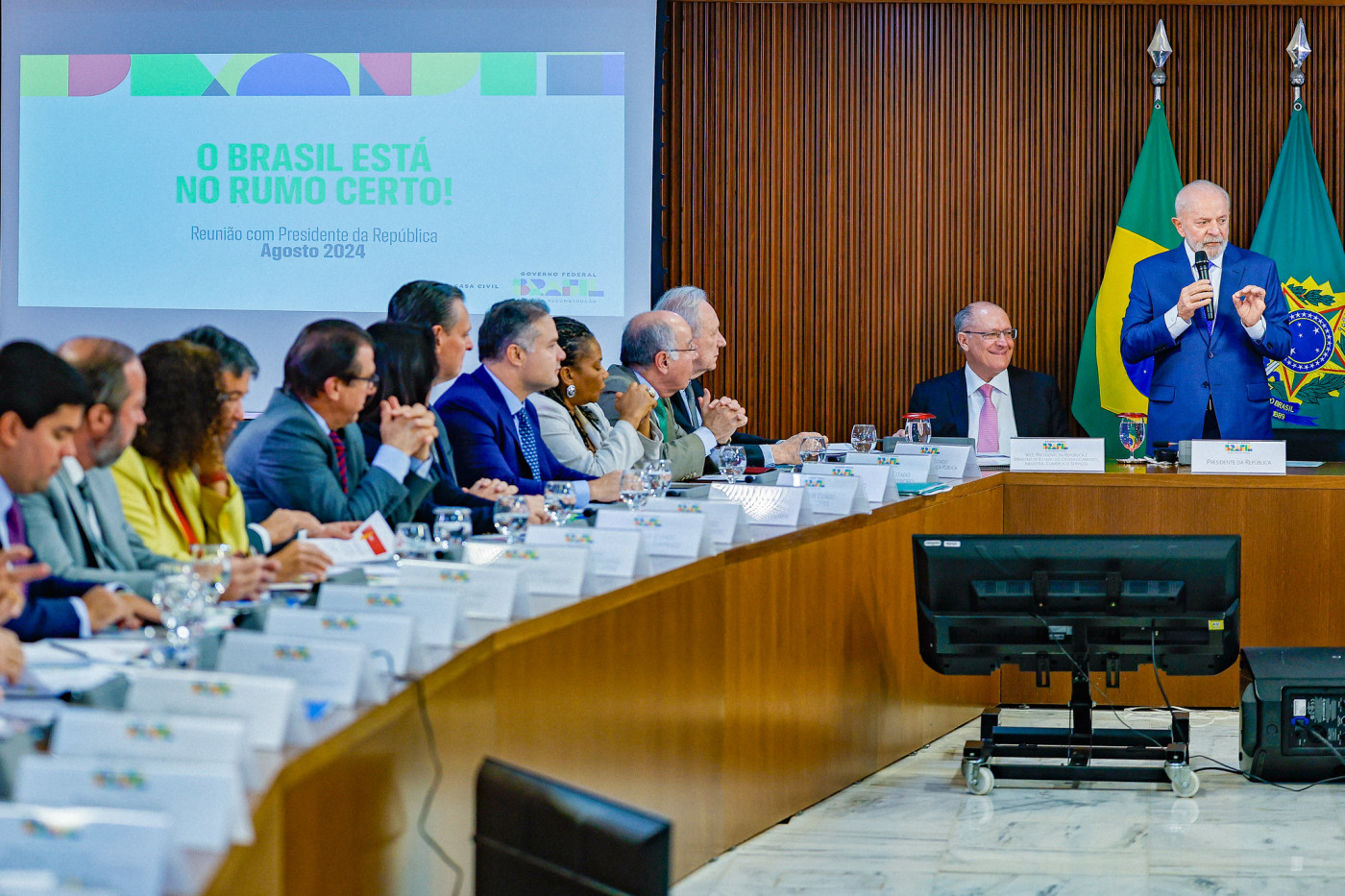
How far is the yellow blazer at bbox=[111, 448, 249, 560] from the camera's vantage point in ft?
8.80

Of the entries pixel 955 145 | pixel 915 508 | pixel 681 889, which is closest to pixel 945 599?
pixel 915 508

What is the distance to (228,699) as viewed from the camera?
1.47m

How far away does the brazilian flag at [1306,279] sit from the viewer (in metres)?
5.98

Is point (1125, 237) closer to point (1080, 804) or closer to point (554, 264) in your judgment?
point (554, 264)

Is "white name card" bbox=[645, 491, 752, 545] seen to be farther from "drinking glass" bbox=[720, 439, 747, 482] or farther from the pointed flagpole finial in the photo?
the pointed flagpole finial

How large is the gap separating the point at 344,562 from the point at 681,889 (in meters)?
0.92

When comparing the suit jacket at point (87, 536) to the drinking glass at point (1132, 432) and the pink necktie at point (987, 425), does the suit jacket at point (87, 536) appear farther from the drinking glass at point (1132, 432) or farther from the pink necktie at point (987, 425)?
the pink necktie at point (987, 425)

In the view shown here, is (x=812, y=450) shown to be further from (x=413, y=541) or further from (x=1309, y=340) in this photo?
(x=1309, y=340)

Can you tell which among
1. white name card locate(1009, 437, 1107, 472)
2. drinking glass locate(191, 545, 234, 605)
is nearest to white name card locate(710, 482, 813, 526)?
white name card locate(1009, 437, 1107, 472)

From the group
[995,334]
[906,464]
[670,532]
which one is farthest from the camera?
[995,334]

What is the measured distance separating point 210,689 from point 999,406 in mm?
4406

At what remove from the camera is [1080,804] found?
11.7 ft

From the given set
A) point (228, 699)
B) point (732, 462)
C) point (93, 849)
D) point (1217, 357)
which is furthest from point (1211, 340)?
point (93, 849)

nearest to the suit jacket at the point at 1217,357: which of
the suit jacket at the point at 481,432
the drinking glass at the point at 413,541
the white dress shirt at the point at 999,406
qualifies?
the white dress shirt at the point at 999,406
